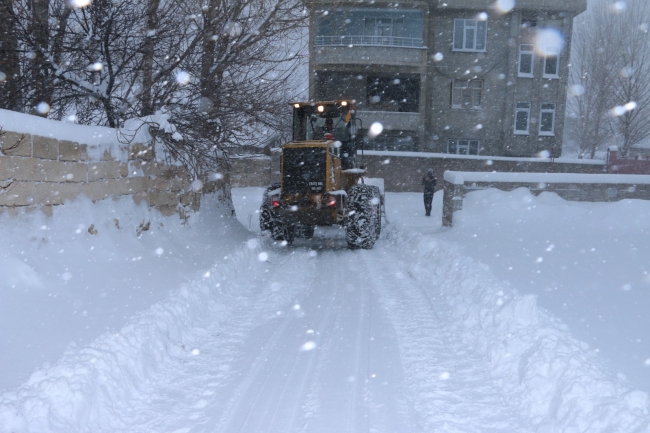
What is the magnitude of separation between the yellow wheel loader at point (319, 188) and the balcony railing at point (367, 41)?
13.9m

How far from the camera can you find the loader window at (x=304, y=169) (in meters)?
10.8

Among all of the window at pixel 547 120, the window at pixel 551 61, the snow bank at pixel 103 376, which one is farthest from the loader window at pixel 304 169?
the window at pixel 551 61

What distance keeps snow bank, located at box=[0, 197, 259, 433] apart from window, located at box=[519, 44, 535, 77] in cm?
2581

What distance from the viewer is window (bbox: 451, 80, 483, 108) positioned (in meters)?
27.5

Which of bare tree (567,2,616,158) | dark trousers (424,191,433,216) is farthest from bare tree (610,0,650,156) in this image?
dark trousers (424,191,433,216)

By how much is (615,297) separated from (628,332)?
1236 mm

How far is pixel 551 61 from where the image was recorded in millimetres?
27844

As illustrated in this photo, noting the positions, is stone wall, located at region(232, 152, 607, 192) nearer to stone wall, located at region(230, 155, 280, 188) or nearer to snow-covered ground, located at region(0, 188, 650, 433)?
stone wall, located at region(230, 155, 280, 188)

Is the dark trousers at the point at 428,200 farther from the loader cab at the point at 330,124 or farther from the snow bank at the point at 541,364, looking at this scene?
the snow bank at the point at 541,364

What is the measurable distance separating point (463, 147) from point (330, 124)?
17395mm

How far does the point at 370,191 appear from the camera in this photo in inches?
456

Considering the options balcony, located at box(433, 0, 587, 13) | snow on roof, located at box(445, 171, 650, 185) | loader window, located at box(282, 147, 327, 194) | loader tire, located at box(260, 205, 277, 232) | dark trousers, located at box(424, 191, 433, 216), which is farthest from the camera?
balcony, located at box(433, 0, 587, 13)

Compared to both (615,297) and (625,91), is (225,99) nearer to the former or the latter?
(615,297)

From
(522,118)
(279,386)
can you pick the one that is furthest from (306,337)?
(522,118)
